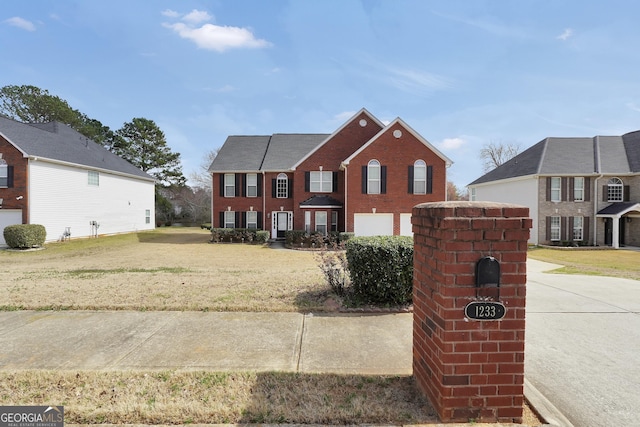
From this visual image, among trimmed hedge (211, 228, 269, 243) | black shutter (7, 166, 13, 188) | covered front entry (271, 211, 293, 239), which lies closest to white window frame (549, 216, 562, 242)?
covered front entry (271, 211, 293, 239)

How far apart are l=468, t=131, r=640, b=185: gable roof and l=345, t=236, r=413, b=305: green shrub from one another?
72.4ft

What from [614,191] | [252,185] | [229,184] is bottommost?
[614,191]

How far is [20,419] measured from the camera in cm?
254

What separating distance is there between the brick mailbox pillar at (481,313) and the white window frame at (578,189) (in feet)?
85.2

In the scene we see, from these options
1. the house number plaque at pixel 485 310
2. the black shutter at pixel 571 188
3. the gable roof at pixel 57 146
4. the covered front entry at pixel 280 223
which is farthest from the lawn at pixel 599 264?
the gable roof at pixel 57 146

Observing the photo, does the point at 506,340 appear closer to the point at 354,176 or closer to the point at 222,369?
the point at 222,369

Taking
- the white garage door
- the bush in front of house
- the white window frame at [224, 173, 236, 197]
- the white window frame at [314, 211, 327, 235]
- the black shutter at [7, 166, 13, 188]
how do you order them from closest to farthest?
the bush in front of house, the black shutter at [7, 166, 13, 188], the white garage door, the white window frame at [314, 211, 327, 235], the white window frame at [224, 173, 236, 197]

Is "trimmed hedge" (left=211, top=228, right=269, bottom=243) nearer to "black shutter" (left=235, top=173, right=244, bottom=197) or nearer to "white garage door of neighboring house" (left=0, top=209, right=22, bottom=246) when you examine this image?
"black shutter" (left=235, top=173, right=244, bottom=197)

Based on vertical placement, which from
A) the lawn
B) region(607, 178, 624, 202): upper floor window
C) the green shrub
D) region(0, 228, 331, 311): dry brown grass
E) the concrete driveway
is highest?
region(607, 178, 624, 202): upper floor window

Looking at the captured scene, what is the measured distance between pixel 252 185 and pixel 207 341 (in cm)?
1984

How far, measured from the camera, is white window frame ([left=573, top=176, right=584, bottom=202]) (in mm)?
21672

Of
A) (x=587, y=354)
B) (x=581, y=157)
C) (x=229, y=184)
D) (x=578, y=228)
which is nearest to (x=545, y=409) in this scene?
(x=587, y=354)

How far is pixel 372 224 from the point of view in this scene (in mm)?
18812

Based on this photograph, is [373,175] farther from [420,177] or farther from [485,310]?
[485,310]
